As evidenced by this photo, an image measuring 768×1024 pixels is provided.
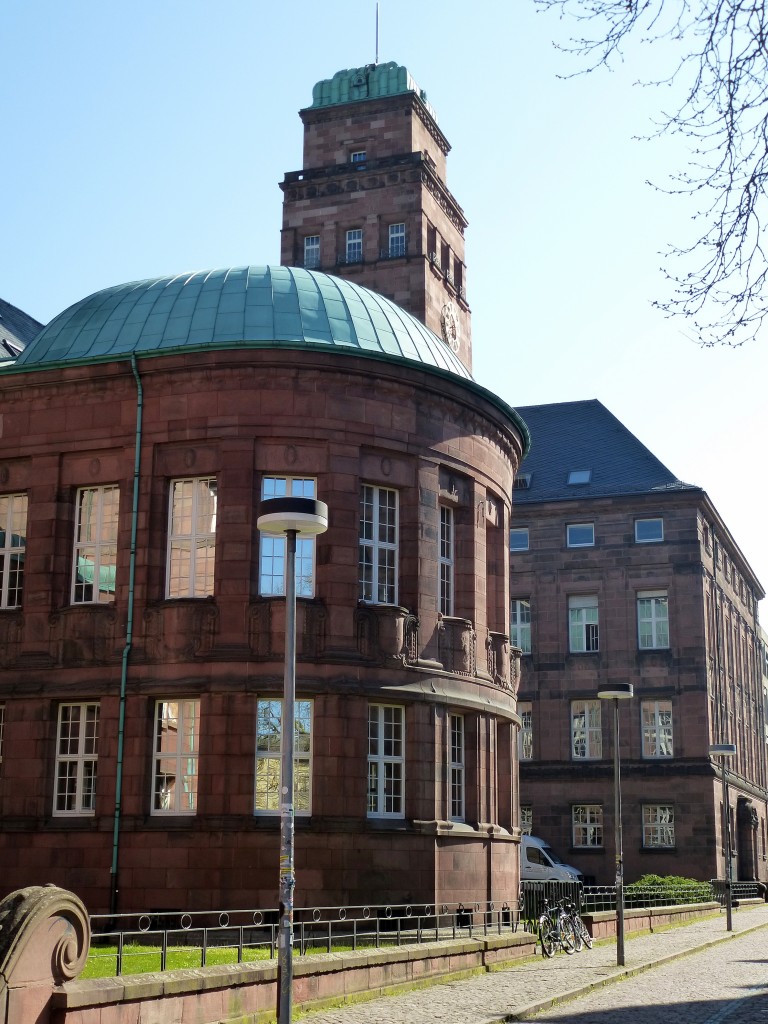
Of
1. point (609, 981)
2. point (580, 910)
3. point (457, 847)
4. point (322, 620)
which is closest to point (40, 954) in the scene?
point (609, 981)

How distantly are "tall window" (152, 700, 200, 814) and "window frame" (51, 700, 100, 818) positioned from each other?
1269 mm

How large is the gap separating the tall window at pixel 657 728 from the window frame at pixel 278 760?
32170mm

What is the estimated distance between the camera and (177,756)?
87.2 ft

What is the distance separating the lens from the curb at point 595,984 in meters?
18.0

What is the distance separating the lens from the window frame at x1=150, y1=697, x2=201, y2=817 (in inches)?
1036

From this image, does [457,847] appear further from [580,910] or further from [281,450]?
[281,450]

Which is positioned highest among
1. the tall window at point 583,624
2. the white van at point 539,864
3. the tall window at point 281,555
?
the tall window at point 583,624

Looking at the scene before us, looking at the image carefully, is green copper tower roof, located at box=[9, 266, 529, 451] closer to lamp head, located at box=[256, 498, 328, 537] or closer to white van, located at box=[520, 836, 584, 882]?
lamp head, located at box=[256, 498, 328, 537]

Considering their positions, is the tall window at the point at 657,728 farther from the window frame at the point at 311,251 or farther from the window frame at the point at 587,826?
the window frame at the point at 311,251

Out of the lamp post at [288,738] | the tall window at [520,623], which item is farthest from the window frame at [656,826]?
the lamp post at [288,738]

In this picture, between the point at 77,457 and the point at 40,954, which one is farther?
the point at 77,457

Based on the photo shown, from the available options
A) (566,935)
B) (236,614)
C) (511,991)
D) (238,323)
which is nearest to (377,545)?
(236,614)

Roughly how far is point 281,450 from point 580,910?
1386cm

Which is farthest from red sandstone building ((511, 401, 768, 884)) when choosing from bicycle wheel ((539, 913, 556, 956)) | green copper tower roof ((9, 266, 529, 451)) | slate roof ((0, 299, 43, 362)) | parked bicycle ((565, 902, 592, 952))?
bicycle wheel ((539, 913, 556, 956))
